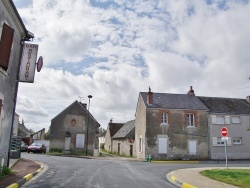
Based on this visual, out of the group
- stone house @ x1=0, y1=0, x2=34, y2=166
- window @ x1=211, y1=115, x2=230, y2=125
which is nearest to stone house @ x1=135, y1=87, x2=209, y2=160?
window @ x1=211, y1=115, x2=230, y2=125

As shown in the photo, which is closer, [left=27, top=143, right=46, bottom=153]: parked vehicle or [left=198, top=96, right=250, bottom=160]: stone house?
[left=27, top=143, right=46, bottom=153]: parked vehicle

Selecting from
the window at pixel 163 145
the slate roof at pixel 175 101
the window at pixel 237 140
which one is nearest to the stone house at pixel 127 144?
the window at pixel 163 145

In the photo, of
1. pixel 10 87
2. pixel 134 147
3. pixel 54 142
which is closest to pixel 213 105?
pixel 134 147

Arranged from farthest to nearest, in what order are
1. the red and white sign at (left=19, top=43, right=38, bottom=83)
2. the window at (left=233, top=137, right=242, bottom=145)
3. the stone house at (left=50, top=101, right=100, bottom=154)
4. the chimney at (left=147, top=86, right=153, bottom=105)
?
the stone house at (left=50, top=101, right=100, bottom=154), the window at (left=233, top=137, right=242, bottom=145), the chimney at (left=147, top=86, right=153, bottom=105), the red and white sign at (left=19, top=43, right=38, bottom=83)

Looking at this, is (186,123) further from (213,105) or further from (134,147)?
(134,147)

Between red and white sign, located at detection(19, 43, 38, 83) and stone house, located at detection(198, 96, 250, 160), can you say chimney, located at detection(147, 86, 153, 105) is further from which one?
red and white sign, located at detection(19, 43, 38, 83)

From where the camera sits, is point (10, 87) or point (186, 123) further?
point (186, 123)

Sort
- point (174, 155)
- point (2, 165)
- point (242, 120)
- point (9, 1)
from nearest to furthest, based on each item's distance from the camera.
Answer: point (9, 1) < point (2, 165) < point (174, 155) < point (242, 120)

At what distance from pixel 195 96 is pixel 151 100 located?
692 cm

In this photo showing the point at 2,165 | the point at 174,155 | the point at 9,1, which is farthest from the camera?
the point at 174,155

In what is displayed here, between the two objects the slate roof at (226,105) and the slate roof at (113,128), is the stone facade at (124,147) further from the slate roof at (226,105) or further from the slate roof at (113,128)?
the slate roof at (226,105)

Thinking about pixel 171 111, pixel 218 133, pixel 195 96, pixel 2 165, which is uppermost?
pixel 195 96

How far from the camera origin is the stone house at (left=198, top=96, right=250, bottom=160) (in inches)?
1281

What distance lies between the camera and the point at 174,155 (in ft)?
103
